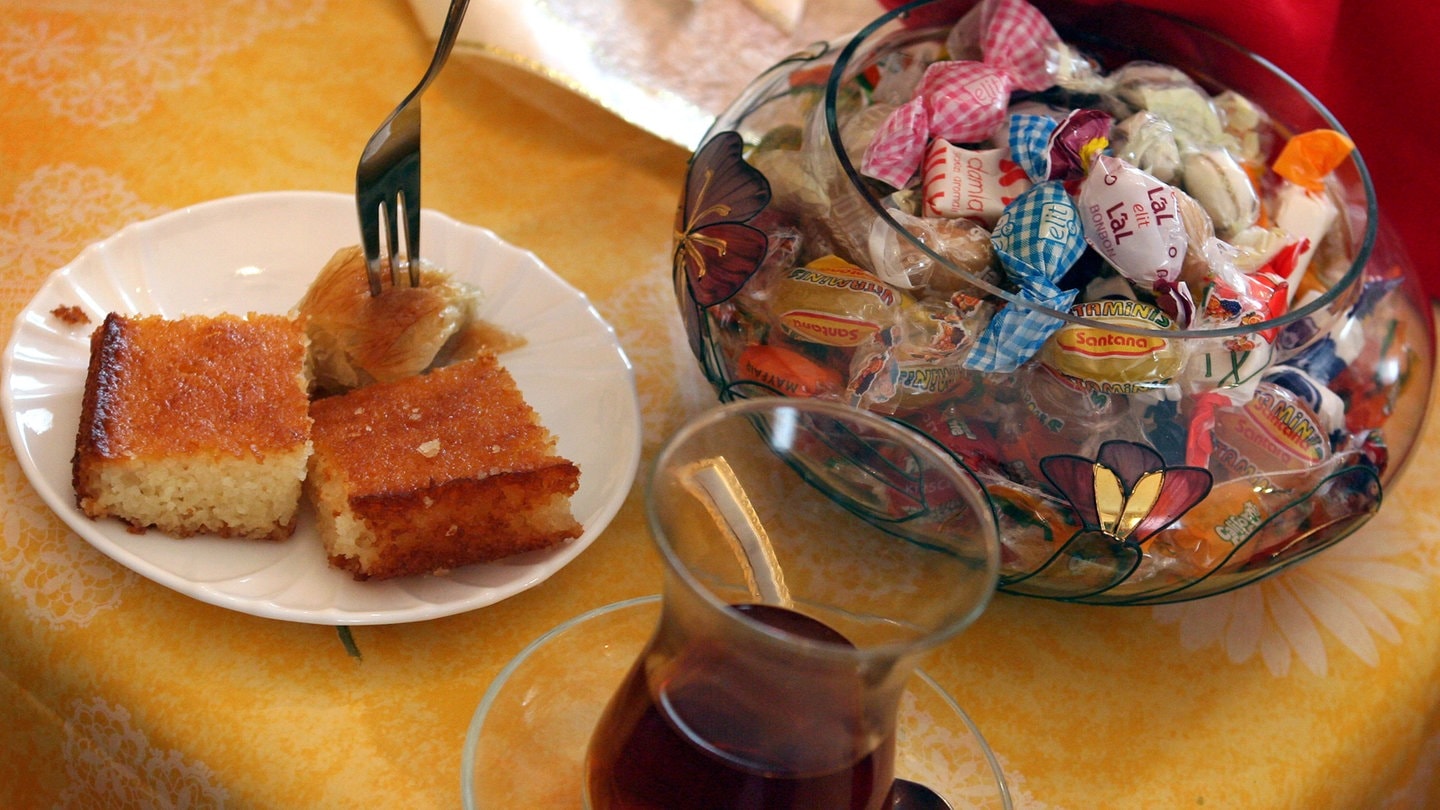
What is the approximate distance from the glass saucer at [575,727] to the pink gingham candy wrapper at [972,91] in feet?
1.08

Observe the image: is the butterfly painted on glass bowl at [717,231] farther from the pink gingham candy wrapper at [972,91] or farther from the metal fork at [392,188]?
the metal fork at [392,188]

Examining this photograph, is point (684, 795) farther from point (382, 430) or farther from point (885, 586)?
point (382, 430)

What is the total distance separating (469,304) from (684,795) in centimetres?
46

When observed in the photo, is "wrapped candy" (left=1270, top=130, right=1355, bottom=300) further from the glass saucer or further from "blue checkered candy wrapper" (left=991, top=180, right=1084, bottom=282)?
the glass saucer

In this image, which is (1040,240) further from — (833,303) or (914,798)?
(914,798)

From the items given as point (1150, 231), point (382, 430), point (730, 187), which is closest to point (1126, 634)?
point (1150, 231)

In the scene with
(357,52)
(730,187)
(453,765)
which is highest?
(730,187)

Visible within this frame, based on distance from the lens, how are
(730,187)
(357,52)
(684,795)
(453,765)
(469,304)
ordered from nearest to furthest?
(684,795), (453,765), (730,187), (469,304), (357,52)

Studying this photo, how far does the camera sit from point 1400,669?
799mm

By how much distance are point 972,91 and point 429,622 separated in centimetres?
50

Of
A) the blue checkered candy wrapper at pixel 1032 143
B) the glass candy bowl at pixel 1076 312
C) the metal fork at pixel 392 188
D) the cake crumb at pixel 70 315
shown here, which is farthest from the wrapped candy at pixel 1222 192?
the cake crumb at pixel 70 315

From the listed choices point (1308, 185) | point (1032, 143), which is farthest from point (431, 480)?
point (1308, 185)

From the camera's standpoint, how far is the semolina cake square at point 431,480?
671 mm

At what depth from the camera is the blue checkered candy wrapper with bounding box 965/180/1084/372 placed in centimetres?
62
